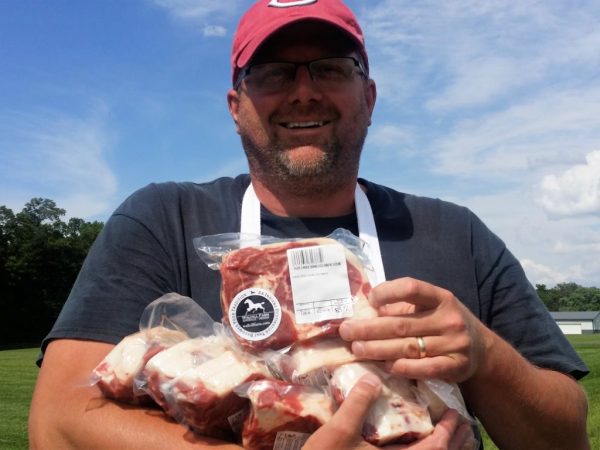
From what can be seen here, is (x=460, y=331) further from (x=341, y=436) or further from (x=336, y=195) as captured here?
(x=336, y=195)

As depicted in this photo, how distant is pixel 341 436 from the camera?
5.39 ft

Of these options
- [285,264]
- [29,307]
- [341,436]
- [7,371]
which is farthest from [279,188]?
[29,307]

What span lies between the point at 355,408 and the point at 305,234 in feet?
4.41

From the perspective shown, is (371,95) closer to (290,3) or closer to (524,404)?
(290,3)

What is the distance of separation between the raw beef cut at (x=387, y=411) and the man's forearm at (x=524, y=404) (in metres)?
0.49

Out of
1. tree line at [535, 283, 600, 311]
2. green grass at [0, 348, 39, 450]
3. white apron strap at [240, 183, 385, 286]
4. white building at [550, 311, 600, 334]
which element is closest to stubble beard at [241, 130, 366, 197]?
white apron strap at [240, 183, 385, 286]

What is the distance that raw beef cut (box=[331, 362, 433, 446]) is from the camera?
171 centimetres

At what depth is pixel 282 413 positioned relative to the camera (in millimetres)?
1718

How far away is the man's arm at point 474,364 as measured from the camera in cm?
175

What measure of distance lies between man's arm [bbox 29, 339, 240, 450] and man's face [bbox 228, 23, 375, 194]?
1116 mm

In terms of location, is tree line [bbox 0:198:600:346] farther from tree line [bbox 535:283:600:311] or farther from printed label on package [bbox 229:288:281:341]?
tree line [bbox 535:283:600:311]

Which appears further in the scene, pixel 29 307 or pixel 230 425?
pixel 29 307

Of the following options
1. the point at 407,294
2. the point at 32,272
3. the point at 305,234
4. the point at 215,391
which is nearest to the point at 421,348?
the point at 407,294

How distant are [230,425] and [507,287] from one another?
1.49 meters
